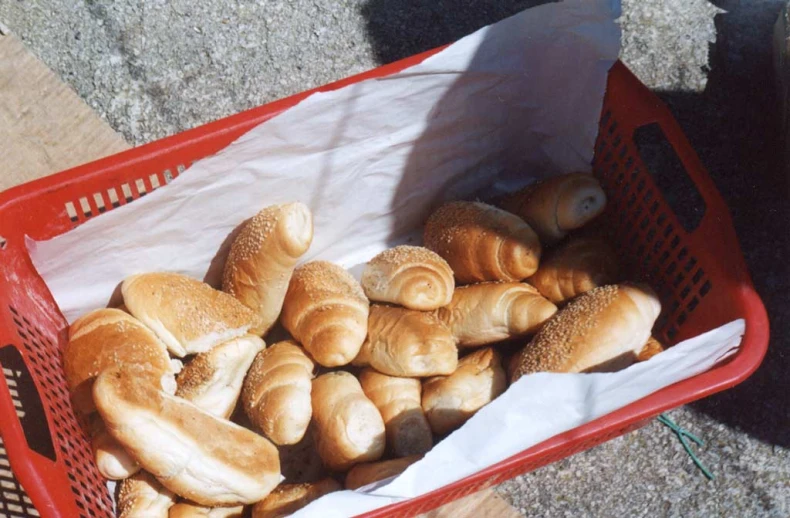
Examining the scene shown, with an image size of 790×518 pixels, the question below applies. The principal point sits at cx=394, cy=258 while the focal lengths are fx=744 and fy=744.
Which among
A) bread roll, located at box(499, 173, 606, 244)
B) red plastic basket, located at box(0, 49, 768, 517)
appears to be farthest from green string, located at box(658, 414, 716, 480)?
bread roll, located at box(499, 173, 606, 244)

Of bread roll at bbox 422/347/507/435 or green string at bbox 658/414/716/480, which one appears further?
green string at bbox 658/414/716/480

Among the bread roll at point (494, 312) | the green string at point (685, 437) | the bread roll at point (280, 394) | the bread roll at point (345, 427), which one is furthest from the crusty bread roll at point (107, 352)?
the green string at point (685, 437)

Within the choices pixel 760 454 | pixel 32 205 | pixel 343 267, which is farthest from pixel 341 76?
pixel 760 454

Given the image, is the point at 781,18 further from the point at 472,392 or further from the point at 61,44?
the point at 61,44

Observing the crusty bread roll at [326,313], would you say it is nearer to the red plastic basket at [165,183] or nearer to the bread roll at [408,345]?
the bread roll at [408,345]

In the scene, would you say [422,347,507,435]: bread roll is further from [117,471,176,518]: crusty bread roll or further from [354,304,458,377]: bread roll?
[117,471,176,518]: crusty bread roll

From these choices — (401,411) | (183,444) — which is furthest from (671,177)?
(183,444)

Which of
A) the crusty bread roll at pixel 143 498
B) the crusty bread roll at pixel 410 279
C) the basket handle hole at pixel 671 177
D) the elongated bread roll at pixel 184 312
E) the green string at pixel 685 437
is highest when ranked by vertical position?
the elongated bread roll at pixel 184 312
